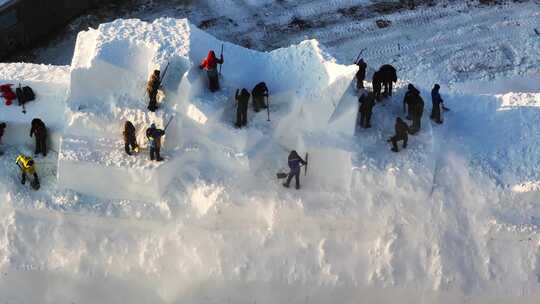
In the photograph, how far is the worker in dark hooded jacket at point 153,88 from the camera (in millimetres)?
16734

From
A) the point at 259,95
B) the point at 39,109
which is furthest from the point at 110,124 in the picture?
the point at 259,95

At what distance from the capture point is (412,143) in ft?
58.0

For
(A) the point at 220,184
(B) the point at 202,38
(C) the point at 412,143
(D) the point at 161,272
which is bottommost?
(D) the point at 161,272

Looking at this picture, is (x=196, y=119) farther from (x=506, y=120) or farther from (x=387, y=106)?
(x=506, y=120)

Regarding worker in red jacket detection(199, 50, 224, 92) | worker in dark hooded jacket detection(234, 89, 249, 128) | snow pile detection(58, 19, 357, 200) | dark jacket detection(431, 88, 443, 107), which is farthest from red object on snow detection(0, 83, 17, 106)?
dark jacket detection(431, 88, 443, 107)

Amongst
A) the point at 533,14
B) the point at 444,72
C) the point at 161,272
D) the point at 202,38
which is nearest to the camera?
the point at 161,272

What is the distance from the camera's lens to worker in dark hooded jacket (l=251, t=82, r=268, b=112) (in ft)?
56.4

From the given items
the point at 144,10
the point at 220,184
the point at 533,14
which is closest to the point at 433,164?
the point at 220,184

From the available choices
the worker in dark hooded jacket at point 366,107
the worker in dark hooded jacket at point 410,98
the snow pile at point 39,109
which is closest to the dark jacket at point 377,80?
the worker in dark hooded jacket at point 366,107

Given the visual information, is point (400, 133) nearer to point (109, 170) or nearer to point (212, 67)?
point (212, 67)

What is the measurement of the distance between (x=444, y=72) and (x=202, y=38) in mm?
8413

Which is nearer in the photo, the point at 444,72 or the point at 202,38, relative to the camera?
the point at 202,38

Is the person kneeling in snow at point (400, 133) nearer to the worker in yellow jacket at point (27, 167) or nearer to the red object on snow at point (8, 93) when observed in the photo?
the worker in yellow jacket at point (27, 167)

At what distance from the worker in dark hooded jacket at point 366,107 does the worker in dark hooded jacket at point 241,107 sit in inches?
103
